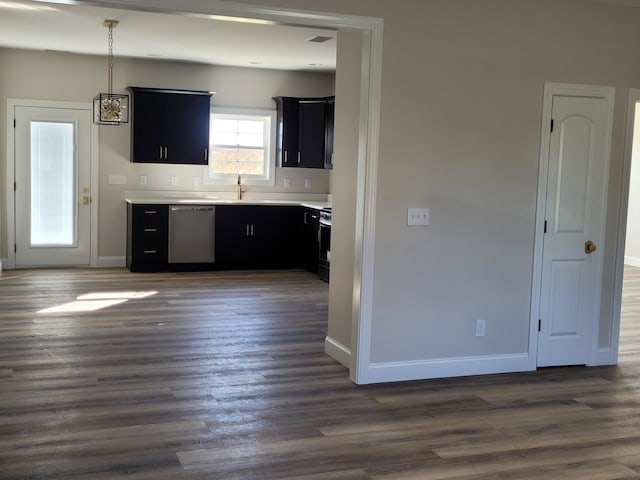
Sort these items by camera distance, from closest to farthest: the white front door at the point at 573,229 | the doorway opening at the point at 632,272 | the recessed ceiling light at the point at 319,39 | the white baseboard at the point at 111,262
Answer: the white front door at the point at 573,229, the doorway opening at the point at 632,272, the recessed ceiling light at the point at 319,39, the white baseboard at the point at 111,262

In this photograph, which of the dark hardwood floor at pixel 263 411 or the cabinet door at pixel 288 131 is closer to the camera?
the dark hardwood floor at pixel 263 411

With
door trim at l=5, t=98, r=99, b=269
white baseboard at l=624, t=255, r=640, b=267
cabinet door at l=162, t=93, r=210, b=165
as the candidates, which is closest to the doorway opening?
white baseboard at l=624, t=255, r=640, b=267

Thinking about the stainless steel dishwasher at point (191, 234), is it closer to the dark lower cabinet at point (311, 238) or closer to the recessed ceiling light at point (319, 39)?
the dark lower cabinet at point (311, 238)

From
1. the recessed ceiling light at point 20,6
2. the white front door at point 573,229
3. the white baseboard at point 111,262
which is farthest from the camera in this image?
the white baseboard at point 111,262

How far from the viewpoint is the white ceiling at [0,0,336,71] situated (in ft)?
20.9

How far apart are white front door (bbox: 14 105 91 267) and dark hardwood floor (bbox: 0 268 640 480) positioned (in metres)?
2.85

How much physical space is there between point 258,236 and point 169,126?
1.81 metres

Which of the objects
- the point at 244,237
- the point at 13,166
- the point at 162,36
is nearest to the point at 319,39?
the point at 162,36

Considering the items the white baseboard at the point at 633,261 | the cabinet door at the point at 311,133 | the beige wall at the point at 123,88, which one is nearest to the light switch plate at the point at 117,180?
the beige wall at the point at 123,88

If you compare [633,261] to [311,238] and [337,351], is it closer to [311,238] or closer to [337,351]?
[311,238]

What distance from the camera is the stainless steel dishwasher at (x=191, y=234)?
8836 millimetres

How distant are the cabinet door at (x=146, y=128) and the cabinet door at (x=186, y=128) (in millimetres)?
89

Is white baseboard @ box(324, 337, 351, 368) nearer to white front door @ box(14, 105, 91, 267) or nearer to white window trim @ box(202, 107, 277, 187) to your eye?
white window trim @ box(202, 107, 277, 187)

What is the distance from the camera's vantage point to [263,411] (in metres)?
3.96
